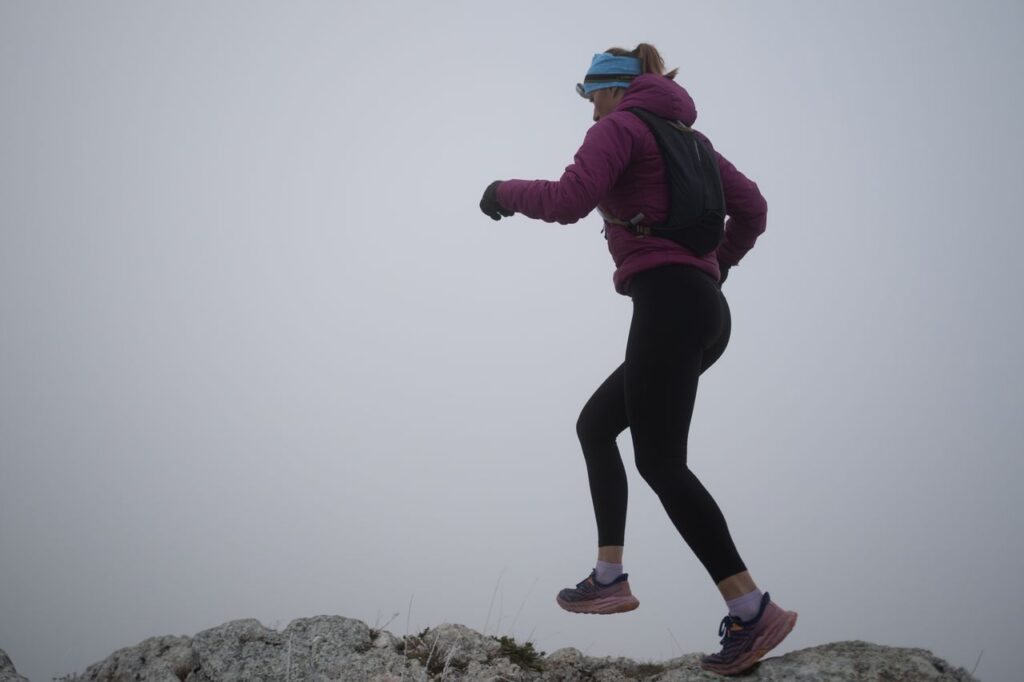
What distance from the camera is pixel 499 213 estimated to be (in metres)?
3.16

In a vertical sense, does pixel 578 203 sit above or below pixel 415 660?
above

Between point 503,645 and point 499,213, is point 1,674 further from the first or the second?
point 499,213

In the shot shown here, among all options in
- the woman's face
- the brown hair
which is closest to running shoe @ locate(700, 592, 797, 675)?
the woman's face

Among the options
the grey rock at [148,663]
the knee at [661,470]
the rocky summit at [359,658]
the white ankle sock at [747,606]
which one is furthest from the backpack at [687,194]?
the grey rock at [148,663]

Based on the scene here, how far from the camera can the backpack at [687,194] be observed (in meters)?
2.99

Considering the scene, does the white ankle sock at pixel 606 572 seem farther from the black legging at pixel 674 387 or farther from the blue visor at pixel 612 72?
the blue visor at pixel 612 72

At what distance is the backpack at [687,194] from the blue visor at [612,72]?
1.19 ft

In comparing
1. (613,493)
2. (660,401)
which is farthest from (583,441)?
(660,401)

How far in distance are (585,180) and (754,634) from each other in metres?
2.14

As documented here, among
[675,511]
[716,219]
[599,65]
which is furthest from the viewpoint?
[599,65]

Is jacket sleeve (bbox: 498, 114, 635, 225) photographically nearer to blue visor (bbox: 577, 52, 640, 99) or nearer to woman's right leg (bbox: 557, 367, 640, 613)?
blue visor (bbox: 577, 52, 640, 99)

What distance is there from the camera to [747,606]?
277 centimetres

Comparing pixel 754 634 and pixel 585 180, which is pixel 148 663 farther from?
pixel 585 180

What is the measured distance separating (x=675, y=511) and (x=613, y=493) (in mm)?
621
